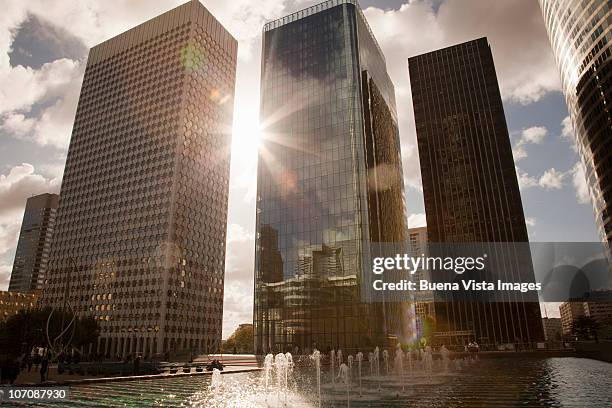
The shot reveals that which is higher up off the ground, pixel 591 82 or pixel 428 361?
pixel 591 82

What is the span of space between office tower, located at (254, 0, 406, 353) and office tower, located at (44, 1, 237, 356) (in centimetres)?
3582

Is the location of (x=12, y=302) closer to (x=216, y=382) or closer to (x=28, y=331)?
(x=28, y=331)

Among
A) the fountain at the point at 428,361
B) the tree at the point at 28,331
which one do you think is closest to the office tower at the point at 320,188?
the fountain at the point at 428,361

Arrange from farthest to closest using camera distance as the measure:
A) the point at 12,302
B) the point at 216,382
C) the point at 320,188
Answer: the point at 12,302
the point at 320,188
the point at 216,382

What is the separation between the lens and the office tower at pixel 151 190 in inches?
4040

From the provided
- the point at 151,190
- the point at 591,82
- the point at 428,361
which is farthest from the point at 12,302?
the point at 591,82

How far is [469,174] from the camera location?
110125 mm

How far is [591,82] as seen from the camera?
76312 millimetres

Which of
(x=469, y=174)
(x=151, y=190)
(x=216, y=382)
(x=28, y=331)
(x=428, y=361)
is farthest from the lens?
(x=469, y=174)

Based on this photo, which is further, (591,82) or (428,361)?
(591,82)

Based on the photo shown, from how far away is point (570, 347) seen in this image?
181ft

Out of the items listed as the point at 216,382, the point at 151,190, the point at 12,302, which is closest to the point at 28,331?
the point at 216,382

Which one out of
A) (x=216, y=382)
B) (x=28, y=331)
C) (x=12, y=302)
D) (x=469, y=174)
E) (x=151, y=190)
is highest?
(x=469, y=174)

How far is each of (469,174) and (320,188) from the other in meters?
57.9
